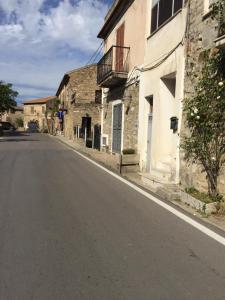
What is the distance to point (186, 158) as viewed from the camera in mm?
10969

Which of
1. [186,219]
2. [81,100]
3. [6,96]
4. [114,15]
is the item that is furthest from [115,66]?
[6,96]

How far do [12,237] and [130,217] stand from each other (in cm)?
225

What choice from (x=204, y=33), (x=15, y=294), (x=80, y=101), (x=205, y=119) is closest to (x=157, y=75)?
(x=204, y=33)

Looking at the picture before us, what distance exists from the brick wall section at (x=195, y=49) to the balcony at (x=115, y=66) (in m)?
7.40

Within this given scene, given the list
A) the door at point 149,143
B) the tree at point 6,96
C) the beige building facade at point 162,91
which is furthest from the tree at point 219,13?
the tree at point 6,96

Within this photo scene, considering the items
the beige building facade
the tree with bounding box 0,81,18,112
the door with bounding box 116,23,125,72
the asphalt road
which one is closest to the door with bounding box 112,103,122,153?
the door with bounding box 116,23,125,72

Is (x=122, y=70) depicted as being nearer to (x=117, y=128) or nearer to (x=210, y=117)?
(x=117, y=128)

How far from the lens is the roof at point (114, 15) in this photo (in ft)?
63.4

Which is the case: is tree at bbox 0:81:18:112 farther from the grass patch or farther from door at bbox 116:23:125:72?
the grass patch

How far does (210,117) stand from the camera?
9.41 metres

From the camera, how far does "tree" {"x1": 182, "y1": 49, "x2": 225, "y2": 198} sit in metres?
9.16

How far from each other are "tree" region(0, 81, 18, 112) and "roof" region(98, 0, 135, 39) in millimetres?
34498

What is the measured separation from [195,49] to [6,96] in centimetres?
5021

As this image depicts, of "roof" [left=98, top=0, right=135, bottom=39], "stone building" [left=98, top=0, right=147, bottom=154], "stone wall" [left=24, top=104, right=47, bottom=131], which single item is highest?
"roof" [left=98, top=0, right=135, bottom=39]
